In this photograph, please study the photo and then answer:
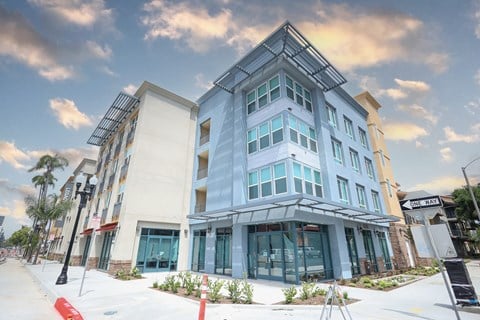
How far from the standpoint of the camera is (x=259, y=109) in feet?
60.6

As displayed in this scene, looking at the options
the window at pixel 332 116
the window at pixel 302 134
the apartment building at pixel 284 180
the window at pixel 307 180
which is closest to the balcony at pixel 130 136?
the apartment building at pixel 284 180

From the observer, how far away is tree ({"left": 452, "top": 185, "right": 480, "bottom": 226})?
120 feet

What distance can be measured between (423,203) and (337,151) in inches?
551

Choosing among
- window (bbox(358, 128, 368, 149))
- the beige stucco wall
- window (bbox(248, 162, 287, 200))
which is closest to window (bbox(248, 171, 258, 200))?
window (bbox(248, 162, 287, 200))

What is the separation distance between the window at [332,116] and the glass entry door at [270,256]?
11728mm

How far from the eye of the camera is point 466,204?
122 feet

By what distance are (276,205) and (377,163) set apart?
61.7 ft

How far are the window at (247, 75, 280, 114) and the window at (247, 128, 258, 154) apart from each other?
6.54 feet

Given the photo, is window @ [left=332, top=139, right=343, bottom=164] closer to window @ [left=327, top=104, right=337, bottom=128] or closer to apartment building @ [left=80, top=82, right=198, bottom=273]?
window @ [left=327, top=104, right=337, bottom=128]

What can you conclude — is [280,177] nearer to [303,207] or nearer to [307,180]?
[307,180]

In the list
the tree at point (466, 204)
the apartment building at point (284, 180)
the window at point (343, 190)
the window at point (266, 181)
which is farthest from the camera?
the tree at point (466, 204)

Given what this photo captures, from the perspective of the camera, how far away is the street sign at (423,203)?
21.9 feet

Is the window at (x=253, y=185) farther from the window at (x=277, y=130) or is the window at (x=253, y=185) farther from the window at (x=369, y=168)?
the window at (x=369, y=168)

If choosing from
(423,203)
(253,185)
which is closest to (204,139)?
(253,185)
